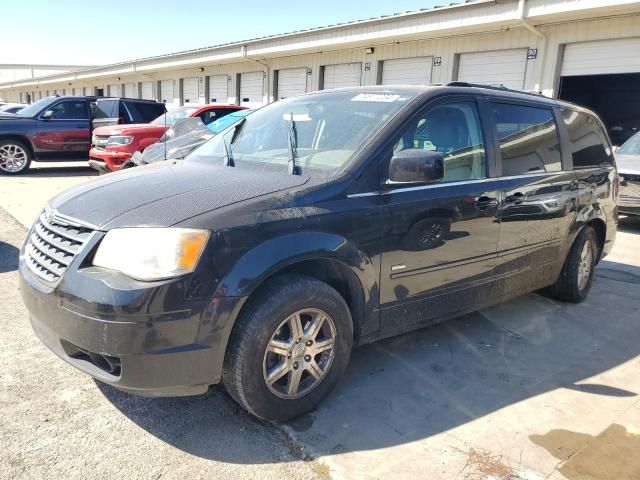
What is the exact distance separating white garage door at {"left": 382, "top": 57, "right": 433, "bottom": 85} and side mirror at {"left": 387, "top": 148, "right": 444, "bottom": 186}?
37.0 feet

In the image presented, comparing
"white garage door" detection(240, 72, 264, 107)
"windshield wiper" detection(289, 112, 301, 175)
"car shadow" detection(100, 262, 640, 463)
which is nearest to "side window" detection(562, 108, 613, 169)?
"car shadow" detection(100, 262, 640, 463)

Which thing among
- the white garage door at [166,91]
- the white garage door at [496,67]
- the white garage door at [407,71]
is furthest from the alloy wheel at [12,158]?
the white garage door at [166,91]

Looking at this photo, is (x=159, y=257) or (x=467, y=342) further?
(x=467, y=342)

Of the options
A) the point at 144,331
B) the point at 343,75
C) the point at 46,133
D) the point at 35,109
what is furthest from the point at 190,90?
the point at 144,331

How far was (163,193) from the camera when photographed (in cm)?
279

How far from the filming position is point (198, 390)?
2535 millimetres

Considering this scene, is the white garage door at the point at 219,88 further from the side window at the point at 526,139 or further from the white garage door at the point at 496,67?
the side window at the point at 526,139

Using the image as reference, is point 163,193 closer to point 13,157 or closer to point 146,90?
point 13,157

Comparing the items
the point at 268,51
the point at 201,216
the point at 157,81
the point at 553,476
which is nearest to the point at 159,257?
the point at 201,216

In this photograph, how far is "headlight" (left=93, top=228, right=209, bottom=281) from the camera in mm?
2367

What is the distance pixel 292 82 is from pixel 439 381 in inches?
632

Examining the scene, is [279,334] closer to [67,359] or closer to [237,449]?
[237,449]

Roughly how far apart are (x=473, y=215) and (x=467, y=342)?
105 centimetres

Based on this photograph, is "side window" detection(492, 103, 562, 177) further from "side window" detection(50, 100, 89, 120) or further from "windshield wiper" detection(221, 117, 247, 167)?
"side window" detection(50, 100, 89, 120)
